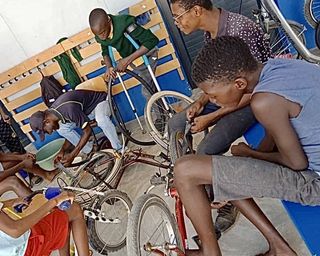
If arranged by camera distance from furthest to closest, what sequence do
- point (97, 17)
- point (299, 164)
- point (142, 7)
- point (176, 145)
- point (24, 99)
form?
point (24, 99) < point (142, 7) < point (97, 17) < point (176, 145) < point (299, 164)

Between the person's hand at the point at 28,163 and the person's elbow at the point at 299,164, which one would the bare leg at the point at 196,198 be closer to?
the person's elbow at the point at 299,164

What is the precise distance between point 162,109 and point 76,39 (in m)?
1.35

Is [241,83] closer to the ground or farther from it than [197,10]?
closer to the ground

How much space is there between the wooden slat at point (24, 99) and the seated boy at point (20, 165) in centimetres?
107

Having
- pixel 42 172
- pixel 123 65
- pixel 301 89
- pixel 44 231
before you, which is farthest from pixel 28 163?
pixel 301 89

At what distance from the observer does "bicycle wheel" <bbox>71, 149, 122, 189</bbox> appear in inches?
112

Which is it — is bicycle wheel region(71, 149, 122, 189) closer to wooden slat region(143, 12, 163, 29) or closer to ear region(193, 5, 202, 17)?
ear region(193, 5, 202, 17)

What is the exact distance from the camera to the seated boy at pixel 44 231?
174cm

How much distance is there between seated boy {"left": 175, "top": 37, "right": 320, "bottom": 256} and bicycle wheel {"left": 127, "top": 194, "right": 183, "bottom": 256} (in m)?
0.23

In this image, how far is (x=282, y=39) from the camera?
334 centimetres

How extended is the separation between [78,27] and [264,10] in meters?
1.92

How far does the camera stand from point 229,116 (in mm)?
2168

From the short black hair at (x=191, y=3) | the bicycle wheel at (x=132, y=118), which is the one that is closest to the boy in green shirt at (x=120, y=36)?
the bicycle wheel at (x=132, y=118)

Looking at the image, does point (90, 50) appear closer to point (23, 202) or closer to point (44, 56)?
point (44, 56)
